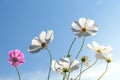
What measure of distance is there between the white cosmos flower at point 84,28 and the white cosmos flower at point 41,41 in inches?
6.2

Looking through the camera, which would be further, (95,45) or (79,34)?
(95,45)

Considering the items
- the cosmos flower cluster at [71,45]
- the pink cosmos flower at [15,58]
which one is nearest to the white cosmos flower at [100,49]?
the cosmos flower cluster at [71,45]

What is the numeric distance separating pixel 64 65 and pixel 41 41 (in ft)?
1.04

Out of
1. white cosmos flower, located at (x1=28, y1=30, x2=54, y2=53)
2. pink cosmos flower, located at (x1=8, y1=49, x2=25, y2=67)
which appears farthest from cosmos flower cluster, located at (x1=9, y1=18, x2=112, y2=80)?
pink cosmos flower, located at (x1=8, y1=49, x2=25, y2=67)

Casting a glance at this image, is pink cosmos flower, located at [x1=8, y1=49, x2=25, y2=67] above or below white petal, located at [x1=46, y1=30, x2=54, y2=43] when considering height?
above

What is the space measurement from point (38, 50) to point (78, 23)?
34 centimetres

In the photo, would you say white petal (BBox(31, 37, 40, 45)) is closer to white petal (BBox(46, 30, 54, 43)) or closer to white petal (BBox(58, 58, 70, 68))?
white petal (BBox(46, 30, 54, 43))

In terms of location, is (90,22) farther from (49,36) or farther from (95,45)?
(49,36)

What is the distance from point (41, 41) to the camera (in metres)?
1.79

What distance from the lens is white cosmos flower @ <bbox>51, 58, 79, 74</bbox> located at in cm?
152

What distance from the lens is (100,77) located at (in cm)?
175

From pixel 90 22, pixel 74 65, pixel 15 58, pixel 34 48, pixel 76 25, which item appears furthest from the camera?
pixel 15 58

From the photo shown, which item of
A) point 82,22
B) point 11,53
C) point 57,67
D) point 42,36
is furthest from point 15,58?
point 57,67

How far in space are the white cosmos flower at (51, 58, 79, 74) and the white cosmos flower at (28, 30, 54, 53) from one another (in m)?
0.18
